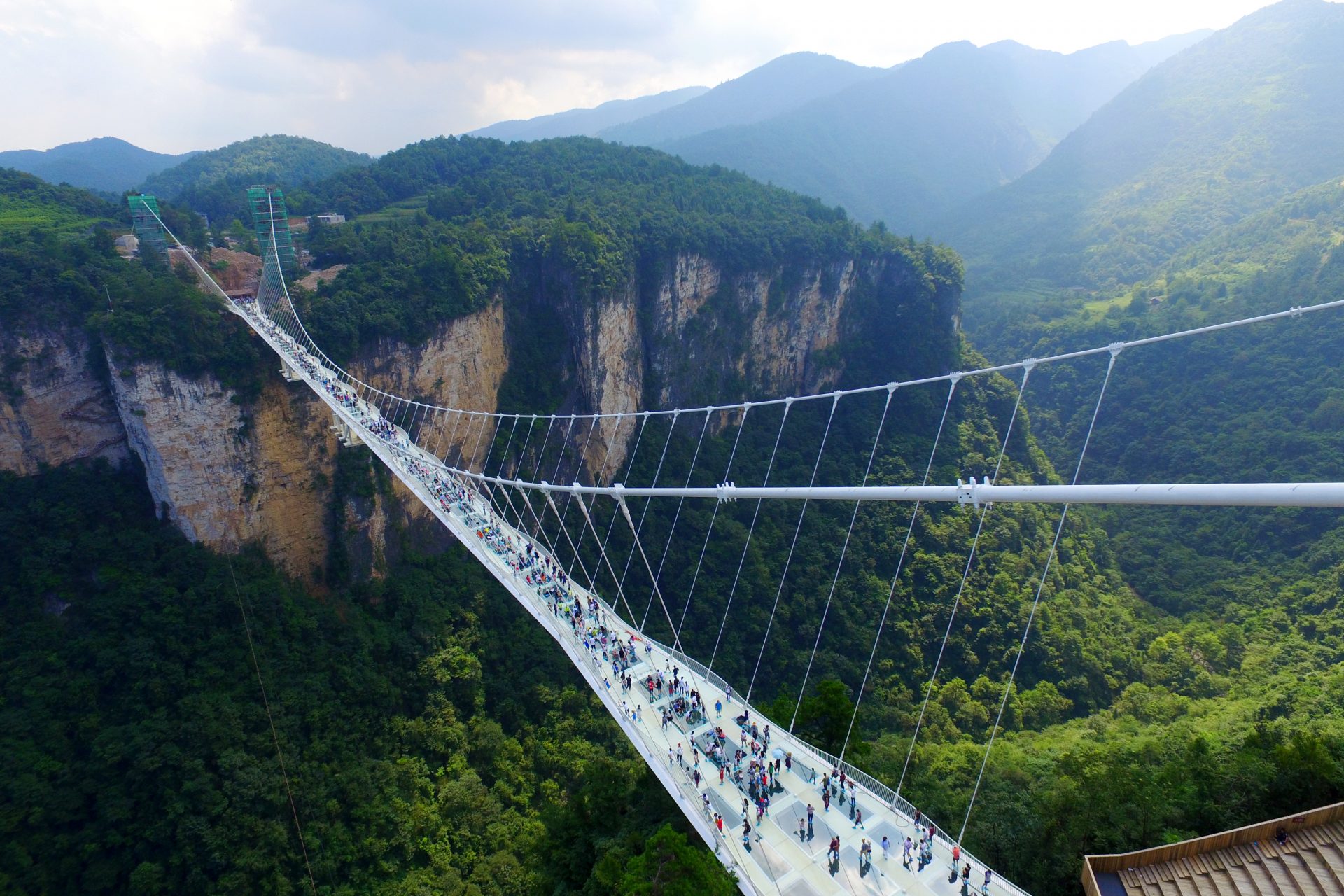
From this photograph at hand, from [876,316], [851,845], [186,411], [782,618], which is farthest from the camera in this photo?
[876,316]

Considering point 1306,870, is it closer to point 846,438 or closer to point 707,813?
point 707,813

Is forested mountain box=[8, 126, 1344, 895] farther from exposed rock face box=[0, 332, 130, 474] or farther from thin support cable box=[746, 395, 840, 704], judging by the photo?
exposed rock face box=[0, 332, 130, 474]

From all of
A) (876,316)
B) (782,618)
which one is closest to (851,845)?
(782,618)

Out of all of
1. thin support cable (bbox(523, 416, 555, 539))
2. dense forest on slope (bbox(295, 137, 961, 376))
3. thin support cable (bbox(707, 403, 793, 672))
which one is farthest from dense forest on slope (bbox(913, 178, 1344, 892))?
thin support cable (bbox(523, 416, 555, 539))

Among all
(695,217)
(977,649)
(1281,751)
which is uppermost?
(695,217)

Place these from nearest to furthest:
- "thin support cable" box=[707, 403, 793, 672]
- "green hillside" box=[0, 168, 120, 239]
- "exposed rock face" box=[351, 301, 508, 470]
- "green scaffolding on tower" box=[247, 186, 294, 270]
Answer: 1. "thin support cable" box=[707, 403, 793, 672]
2. "exposed rock face" box=[351, 301, 508, 470]
3. "green hillside" box=[0, 168, 120, 239]
4. "green scaffolding on tower" box=[247, 186, 294, 270]

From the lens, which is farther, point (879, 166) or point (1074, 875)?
point (879, 166)
